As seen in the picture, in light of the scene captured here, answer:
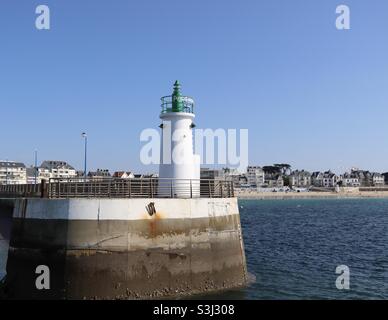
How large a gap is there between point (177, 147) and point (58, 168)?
579 feet

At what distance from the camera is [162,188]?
22391 millimetres

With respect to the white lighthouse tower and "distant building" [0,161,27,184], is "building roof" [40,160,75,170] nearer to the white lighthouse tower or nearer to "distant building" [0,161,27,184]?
"distant building" [0,161,27,184]

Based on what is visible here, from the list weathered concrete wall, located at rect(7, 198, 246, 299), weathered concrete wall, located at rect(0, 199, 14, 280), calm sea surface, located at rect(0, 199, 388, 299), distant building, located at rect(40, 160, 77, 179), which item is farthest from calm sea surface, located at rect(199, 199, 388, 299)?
distant building, located at rect(40, 160, 77, 179)

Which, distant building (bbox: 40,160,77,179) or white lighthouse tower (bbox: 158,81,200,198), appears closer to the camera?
white lighthouse tower (bbox: 158,81,200,198)

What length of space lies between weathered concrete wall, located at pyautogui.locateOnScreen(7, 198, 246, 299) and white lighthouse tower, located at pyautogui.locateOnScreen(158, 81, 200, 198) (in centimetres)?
328

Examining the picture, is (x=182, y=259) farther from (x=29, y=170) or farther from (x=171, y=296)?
(x=29, y=170)

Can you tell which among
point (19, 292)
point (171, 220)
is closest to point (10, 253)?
point (19, 292)

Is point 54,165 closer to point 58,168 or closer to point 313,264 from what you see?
point 58,168

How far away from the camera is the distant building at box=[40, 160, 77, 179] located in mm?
186375

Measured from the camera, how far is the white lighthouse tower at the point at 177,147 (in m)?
22.5

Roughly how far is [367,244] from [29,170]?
162173 millimetres

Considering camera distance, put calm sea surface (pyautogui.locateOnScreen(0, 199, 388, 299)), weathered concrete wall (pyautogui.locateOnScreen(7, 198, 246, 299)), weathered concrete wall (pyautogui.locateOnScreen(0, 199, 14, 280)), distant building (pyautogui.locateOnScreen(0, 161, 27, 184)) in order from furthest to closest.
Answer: distant building (pyautogui.locateOnScreen(0, 161, 27, 184)) < weathered concrete wall (pyautogui.locateOnScreen(0, 199, 14, 280)) < calm sea surface (pyautogui.locateOnScreen(0, 199, 388, 299)) < weathered concrete wall (pyautogui.locateOnScreen(7, 198, 246, 299))

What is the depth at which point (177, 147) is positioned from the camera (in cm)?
2269

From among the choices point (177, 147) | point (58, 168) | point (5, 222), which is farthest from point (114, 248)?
point (58, 168)
